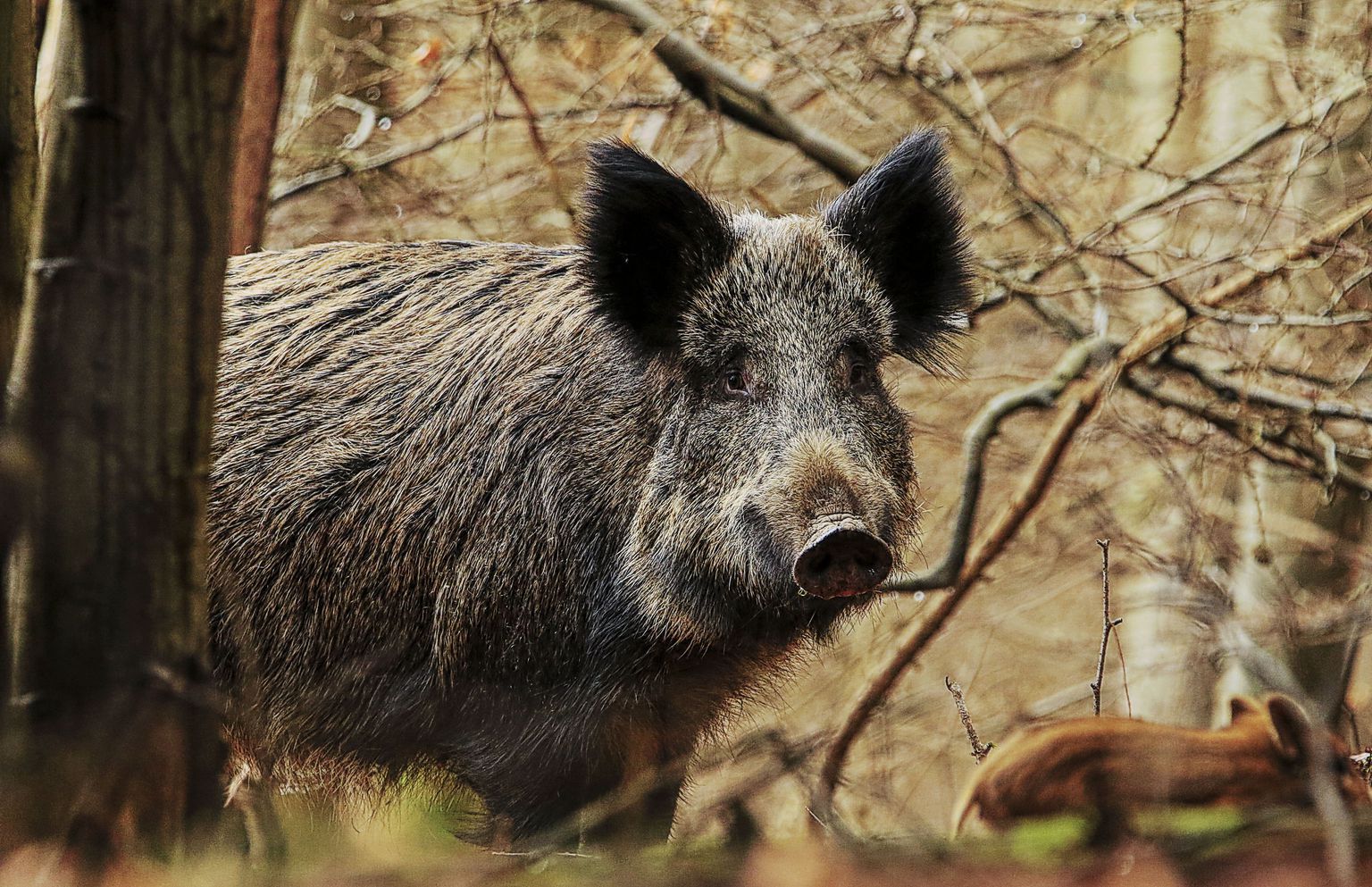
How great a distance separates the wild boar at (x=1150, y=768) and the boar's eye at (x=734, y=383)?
1683mm

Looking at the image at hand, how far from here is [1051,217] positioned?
5.94 m

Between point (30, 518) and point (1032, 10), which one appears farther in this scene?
point (1032, 10)

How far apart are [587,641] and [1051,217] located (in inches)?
114

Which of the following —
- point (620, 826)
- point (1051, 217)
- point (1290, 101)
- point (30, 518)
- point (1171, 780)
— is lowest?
point (620, 826)

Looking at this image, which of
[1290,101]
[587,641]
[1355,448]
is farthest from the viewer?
[1290,101]

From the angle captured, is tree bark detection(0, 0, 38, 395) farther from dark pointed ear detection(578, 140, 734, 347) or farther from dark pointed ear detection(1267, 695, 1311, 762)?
dark pointed ear detection(1267, 695, 1311, 762)

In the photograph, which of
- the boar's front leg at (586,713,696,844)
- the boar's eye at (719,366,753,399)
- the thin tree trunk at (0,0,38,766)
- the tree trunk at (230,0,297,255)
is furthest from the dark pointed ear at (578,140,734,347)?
the thin tree trunk at (0,0,38,766)

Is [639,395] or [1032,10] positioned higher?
Answer: [1032,10]

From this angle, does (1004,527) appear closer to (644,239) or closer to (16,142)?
(644,239)

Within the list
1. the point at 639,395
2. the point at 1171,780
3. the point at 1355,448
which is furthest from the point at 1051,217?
the point at 1171,780

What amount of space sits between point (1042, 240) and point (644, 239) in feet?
9.81

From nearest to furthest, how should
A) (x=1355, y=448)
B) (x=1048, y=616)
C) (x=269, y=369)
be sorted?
1. (x=269, y=369)
2. (x=1355, y=448)
3. (x=1048, y=616)

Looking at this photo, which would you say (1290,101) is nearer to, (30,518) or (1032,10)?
(1032,10)

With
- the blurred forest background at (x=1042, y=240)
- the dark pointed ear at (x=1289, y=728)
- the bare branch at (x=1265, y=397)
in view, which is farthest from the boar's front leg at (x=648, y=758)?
the bare branch at (x=1265, y=397)
